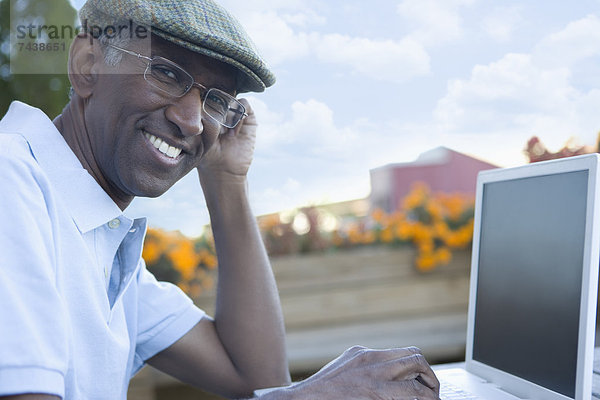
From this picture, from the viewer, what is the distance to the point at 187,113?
108cm

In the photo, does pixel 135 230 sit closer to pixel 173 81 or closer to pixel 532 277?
pixel 173 81

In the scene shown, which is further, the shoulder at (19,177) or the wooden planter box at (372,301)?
the wooden planter box at (372,301)

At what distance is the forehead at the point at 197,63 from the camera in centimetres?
105

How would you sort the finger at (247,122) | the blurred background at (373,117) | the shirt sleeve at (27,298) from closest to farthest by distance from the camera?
the shirt sleeve at (27,298) < the finger at (247,122) < the blurred background at (373,117)

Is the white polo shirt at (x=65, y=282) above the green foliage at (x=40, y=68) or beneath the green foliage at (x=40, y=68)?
beneath

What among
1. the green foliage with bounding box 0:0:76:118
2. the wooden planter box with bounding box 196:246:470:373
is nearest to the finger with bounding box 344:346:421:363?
the green foliage with bounding box 0:0:76:118

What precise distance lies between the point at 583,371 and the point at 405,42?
123 cm

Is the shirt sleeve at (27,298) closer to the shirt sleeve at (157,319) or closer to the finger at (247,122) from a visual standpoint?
the shirt sleeve at (157,319)

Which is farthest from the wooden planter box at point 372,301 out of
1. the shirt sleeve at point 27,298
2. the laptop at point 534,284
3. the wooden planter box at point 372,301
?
the shirt sleeve at point 27,298

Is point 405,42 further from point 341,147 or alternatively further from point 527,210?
point 527,210

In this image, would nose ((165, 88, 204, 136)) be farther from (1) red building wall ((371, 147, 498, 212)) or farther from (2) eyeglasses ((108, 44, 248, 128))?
(1) red building wall ((371, 147, 498, 212))

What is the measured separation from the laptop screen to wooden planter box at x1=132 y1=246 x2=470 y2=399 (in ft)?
4.50

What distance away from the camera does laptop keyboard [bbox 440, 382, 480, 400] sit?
3.13 ft

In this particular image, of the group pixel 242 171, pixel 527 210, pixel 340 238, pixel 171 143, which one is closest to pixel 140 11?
pixel 171 143
